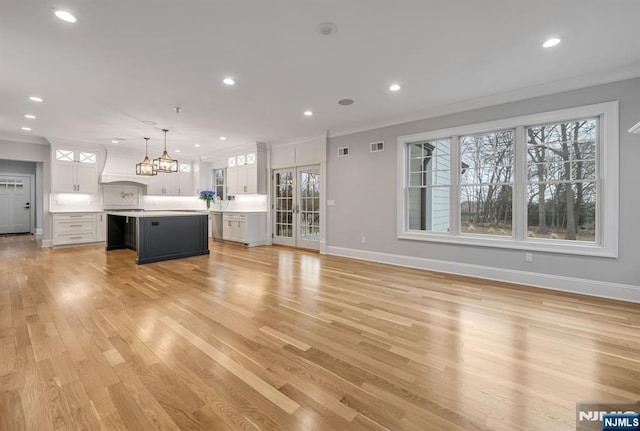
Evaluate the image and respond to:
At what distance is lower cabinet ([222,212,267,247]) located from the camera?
24.6 feet

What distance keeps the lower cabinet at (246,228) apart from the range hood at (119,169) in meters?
3.04

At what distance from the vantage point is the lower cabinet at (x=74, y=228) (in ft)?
23.3

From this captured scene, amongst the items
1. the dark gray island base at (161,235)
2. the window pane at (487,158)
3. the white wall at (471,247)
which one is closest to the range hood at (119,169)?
the dark gray island base at (161,235)

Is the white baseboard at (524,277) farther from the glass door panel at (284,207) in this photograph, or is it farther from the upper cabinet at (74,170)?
the upper cabinet at (74,170)

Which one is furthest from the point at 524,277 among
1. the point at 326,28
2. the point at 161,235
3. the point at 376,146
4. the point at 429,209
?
the point at 161,235

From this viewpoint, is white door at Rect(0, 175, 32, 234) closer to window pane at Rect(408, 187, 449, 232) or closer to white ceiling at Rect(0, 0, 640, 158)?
white ceiling at Rect(0, 0, 640, 158)

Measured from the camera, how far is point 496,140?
14.5ft

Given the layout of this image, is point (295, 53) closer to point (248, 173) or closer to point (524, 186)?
point (524, 186)

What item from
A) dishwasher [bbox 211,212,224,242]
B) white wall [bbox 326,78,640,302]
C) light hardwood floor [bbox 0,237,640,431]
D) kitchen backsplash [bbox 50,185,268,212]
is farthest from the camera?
dishwasher [bbox 211,212,224,242]

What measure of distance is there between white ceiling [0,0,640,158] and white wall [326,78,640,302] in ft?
0.97

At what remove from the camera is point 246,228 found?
7.48 meters

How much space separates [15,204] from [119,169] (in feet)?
18.3

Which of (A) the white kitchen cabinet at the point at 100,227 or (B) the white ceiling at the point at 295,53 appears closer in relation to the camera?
(B) the white ceiling at the point at 295,53

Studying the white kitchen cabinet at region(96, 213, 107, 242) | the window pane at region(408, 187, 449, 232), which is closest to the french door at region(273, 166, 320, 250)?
the window pane at region(408, 187, 449, 232)
